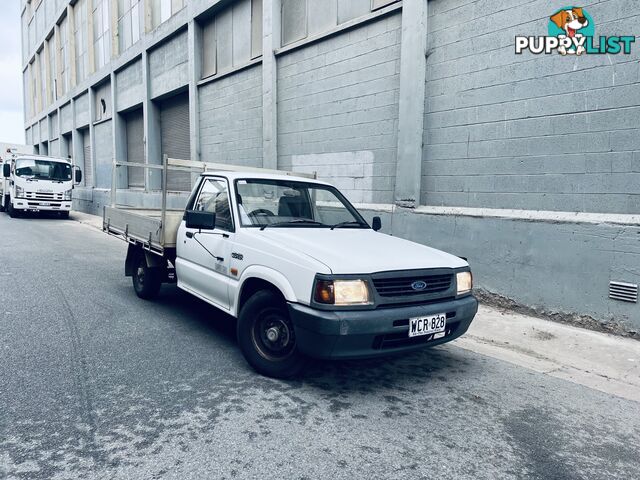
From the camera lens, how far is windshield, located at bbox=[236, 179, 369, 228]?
4570 mm

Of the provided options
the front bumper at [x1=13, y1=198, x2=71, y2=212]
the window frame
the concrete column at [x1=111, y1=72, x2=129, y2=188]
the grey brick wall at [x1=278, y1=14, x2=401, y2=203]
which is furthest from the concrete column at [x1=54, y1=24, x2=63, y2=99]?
the window frame

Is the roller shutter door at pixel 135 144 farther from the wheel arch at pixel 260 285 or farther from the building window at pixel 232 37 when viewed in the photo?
the wheel arch at pixel 260 285

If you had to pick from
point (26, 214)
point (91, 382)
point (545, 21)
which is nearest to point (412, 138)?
point (545, 21)

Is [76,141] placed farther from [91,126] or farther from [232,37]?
[232,37]

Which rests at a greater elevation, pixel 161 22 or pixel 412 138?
pixel 161 22

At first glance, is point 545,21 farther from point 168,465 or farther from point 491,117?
point 168,465

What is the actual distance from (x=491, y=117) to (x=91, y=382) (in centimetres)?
599

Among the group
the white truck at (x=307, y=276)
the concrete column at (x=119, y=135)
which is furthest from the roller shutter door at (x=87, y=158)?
the white truck at (x=307, y=276)

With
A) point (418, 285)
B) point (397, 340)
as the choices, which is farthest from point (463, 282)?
point (397, 340)

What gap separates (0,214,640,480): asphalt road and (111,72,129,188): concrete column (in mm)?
16981

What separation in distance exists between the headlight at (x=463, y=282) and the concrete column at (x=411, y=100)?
143 inches

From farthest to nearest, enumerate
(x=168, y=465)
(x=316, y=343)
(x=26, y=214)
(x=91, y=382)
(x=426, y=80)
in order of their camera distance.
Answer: (x=26, y=214), (x=426, y=80), (x=91, y=382), (x=316, y=343), (x=168, y=465)

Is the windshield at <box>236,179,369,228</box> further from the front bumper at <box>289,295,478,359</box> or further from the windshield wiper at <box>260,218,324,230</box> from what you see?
the front bumper at <box>289,295,478,359</box>

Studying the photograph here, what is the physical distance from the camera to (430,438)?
303cm
